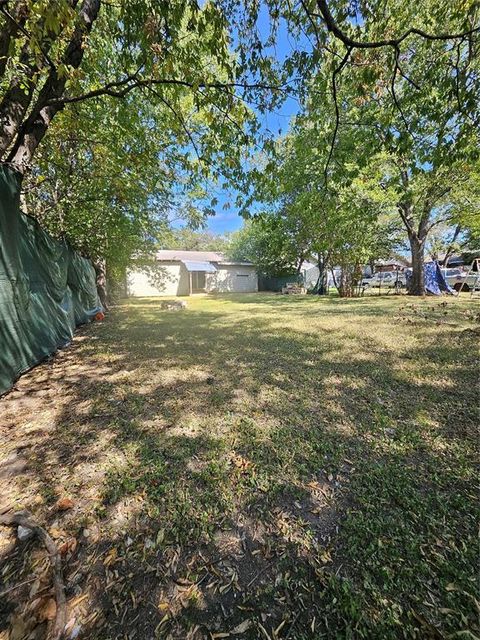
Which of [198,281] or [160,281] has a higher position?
[198,281]

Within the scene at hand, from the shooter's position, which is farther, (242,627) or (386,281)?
(386,281)

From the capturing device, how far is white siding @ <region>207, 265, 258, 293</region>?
23562mm

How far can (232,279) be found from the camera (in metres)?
24.2

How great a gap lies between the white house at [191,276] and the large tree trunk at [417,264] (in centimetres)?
1389

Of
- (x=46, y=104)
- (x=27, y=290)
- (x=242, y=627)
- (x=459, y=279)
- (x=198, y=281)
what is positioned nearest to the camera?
(x=242, y=627)

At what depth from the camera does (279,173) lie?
3945 mm

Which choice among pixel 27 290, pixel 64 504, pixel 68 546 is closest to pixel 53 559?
pixel 68 546

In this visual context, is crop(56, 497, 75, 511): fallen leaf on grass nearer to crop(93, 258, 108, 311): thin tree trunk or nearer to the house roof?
crop(93, 258, 108, 311): thin tree trunk

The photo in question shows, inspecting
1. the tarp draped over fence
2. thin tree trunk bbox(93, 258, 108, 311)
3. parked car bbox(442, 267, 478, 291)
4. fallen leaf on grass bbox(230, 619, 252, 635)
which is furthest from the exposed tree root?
parked car bbox(442, 267, 478, 291)

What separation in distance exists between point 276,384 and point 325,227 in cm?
395

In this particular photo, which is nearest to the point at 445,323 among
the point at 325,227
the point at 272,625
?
the point at 325,227

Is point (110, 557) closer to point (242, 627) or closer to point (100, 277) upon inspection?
point (242, 627)

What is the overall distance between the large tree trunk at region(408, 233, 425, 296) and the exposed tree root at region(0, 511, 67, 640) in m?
14.9

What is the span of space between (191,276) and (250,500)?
852 inches
